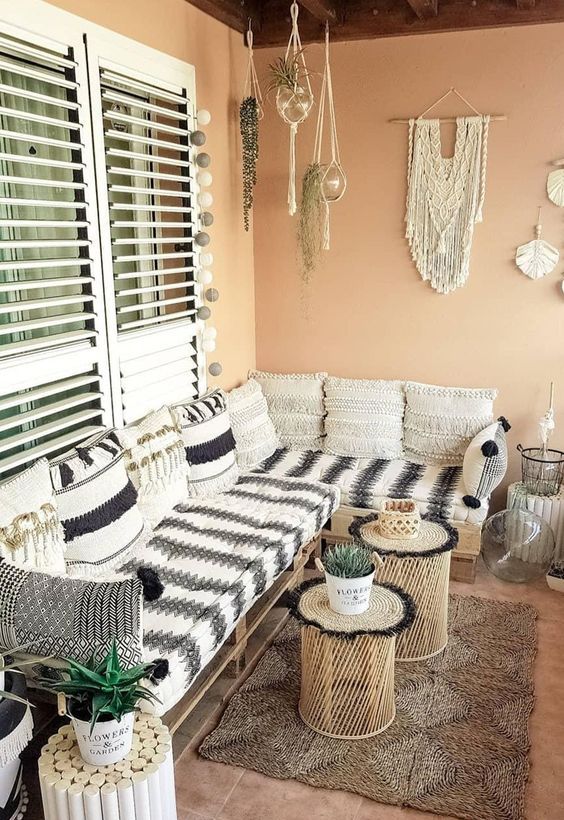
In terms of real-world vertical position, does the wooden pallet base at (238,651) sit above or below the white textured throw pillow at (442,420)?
below

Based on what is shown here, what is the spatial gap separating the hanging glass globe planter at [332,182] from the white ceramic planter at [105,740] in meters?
2.93

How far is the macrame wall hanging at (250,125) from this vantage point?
3.80 m

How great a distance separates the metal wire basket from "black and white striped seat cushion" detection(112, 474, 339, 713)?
105cm

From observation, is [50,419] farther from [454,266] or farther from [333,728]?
[454,266]

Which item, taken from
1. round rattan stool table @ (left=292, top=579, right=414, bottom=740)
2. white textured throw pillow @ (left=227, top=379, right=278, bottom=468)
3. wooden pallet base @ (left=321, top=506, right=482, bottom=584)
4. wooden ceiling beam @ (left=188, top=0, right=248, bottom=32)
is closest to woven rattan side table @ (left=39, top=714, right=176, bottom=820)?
round rattan stool table @ (left=292, top=579, right=414, bottom=740)

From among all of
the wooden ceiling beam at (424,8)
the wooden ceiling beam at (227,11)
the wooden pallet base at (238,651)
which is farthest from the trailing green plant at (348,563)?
the wooden ceiling beam at (227,11)

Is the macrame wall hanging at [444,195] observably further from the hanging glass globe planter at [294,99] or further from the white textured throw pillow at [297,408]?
the white textured throw pillow at [297,408]

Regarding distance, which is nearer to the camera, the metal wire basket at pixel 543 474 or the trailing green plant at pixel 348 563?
the trailing green plant at pixel 348 563

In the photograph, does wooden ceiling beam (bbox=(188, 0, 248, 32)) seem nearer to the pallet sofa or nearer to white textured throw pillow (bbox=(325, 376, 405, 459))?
the pallet sofa

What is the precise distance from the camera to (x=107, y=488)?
2.66 m

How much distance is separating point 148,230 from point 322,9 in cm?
143

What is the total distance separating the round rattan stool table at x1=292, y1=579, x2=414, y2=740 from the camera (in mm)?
2393

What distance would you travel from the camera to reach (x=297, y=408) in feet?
13.9

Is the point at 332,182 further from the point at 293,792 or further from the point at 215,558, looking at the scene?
the point at 293,792
